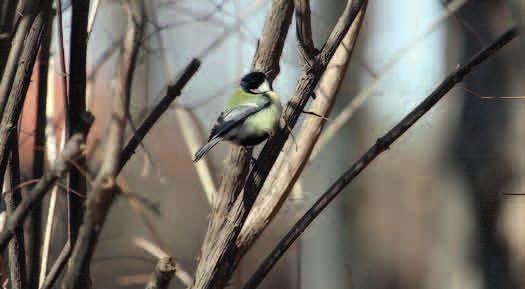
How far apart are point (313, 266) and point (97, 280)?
267cm

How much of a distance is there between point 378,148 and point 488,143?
2272 mm

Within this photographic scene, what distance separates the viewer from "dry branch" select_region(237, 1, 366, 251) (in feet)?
3.93

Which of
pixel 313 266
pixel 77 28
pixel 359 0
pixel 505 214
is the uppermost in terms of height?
pixel 359 0

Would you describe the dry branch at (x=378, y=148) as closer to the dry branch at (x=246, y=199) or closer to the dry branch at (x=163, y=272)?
the dry branch at (x=246, y=199)

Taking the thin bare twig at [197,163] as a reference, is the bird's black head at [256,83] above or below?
above

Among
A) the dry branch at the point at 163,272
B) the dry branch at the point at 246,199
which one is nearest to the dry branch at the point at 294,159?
the dry branch at the point at 246,199

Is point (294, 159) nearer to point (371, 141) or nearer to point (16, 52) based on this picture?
point (16, 52)

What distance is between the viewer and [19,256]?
1.08m

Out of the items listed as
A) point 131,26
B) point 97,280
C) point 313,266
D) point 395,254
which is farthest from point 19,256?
point 395,254

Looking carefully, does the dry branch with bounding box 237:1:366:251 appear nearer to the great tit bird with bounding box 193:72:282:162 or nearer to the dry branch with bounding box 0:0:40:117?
the great tit bird with bounding box 193:72:282:162

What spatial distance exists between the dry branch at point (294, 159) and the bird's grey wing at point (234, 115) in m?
0.31

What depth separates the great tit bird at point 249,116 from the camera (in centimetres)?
147

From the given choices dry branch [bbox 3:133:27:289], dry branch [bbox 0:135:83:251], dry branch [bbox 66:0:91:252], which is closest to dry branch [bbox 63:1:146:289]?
dry branch [bbox 0:135:83:251]

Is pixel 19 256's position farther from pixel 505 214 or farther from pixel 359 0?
pixel 505 214
